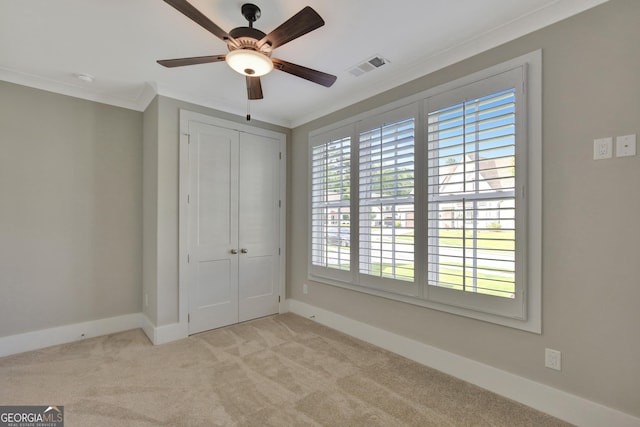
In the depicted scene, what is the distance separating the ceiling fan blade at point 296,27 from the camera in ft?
5.04

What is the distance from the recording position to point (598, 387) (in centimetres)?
177

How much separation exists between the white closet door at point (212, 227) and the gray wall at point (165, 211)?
6.7 inches

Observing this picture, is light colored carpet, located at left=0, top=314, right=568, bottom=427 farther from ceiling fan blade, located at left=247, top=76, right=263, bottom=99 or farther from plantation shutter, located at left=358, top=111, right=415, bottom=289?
ceiling fan blade, located at left=247, top=76, right=263, bottom=99

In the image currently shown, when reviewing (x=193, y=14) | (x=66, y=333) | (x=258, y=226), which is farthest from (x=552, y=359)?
(x=66, y=333)

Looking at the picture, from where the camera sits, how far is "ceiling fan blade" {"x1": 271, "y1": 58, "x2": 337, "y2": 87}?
198cm

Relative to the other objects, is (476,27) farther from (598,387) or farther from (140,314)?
(140,314)

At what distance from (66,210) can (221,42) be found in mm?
2470

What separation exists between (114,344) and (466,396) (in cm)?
331

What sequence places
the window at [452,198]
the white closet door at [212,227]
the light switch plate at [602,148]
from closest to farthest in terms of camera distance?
the light switch plate at [602,148]
the window at [452,198]
the white closet door at [212,227]

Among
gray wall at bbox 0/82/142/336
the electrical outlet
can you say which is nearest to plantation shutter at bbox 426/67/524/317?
the electrical outlet

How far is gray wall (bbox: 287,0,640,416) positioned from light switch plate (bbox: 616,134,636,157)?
3 cm

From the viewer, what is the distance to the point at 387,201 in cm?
290

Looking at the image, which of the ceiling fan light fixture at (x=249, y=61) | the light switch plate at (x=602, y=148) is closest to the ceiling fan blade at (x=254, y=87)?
the ceiling fan light fixture at (x=249, y=61)

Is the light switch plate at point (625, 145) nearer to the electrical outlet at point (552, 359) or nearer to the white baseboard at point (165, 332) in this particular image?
the electrical outlet at point (552, 359)
